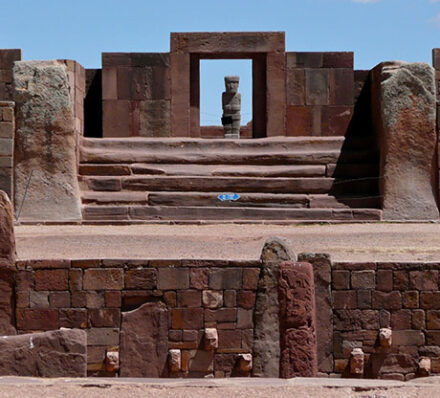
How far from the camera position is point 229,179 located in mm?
15227

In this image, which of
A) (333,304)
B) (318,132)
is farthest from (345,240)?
(318,132)

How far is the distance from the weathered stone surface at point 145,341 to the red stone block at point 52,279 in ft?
2.22

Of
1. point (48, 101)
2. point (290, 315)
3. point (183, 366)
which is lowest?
point (183, 366)

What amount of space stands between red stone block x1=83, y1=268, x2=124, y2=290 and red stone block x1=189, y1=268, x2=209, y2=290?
692mm

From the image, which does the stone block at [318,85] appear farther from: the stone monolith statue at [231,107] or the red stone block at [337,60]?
the stone monolith statue at [231,107]

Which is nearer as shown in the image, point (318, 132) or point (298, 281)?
point (298, 281)

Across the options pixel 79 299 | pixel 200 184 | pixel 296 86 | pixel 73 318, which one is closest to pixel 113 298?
pixel 79 299

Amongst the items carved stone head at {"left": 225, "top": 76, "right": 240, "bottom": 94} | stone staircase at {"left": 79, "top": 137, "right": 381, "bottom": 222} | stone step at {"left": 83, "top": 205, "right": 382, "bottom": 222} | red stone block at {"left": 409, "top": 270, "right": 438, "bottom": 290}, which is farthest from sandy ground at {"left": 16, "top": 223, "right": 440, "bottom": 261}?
carved stone head at {"left": 225, "top": 76, "right": 240, "bottom": 94}

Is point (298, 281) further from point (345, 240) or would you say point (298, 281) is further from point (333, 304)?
point (345, 240)

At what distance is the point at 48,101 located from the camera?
15.2m

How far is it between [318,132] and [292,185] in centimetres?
209

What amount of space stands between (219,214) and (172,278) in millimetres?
5560

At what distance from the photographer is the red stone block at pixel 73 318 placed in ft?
30.1

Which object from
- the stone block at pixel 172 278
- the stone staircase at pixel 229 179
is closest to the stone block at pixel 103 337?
the stone block at pixel 172 278
